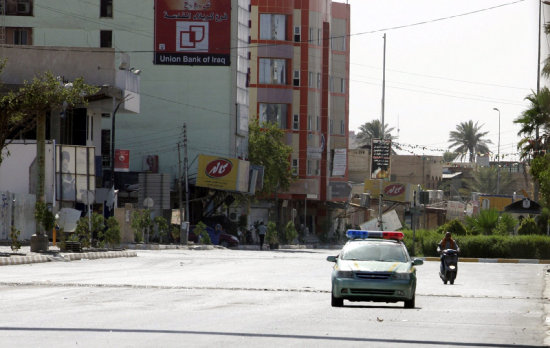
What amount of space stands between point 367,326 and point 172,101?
6589 centimetres

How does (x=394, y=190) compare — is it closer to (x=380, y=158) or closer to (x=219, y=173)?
(x=380, y=158)

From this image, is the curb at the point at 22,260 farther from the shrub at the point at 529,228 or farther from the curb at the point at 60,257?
the shrub at the point at 529,228

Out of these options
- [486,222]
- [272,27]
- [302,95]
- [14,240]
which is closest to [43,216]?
[14,240]

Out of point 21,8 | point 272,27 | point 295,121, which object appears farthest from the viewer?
point 295,121

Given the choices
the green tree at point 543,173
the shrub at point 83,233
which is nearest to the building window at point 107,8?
the shrub at point 83,233

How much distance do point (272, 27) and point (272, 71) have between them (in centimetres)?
364

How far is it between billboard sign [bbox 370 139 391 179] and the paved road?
5224 centimetres

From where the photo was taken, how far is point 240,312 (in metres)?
17.0

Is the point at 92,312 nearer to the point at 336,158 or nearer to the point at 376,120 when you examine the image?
the point at 336,158

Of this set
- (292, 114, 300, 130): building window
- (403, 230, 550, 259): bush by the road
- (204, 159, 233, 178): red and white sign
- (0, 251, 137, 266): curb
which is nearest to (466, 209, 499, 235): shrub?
(403, 230, 550, 259): bush by the road

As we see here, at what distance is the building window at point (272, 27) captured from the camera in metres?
→ 92.2

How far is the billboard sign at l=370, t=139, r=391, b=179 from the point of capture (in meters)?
82.9

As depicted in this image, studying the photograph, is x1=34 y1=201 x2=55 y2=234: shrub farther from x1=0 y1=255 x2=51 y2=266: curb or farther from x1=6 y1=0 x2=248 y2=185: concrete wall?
x1=6 y1=0 x2=248 y2=185: concrete wall

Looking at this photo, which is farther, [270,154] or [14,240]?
[270,154]
